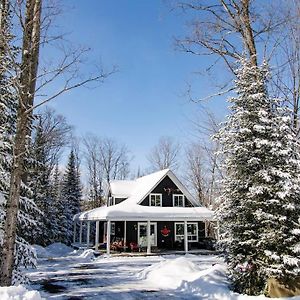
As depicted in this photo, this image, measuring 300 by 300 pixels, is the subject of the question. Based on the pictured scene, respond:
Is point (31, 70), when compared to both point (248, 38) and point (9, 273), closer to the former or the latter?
point (9, 273)

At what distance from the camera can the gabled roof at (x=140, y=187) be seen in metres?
29.1

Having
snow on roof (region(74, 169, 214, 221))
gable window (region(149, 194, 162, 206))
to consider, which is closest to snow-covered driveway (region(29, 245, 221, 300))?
snow on roof (region(74, 169, 214, 221))

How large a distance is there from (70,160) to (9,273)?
3658cm

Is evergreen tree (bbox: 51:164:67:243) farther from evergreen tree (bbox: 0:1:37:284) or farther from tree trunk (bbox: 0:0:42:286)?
tree trunk (bbox: 0:0:42:286)

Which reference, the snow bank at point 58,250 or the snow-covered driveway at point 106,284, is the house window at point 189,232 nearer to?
the snow bank at point 58,250

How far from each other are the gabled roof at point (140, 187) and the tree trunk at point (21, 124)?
20.8 metres

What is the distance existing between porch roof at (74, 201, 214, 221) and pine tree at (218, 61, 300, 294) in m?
14.8

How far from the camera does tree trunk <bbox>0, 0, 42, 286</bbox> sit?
7.54 meters

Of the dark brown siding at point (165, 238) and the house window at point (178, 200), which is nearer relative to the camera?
the dark brown siding at point (165, 238)

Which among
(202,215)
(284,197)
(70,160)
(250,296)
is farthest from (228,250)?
(70,160)

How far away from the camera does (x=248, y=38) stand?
12320 mm

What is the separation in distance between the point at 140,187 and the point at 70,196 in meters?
12.8

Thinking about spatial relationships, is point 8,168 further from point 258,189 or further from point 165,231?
point 165,231

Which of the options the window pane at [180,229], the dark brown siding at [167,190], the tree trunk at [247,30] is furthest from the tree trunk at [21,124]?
the window pane at [180,229]
